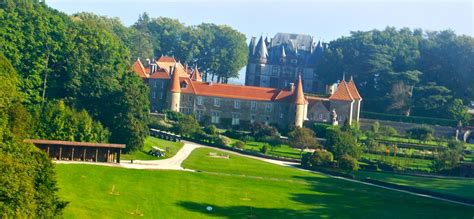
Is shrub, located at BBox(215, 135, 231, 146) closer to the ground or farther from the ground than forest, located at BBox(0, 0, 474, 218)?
closer to the ground

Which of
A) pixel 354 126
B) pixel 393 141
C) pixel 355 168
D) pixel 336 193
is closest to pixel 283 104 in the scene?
pixel 354 126

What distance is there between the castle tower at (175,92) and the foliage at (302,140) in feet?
71.2

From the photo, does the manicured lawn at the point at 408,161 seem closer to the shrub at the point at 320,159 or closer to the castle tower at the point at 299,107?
the shrub at the point at 320,159

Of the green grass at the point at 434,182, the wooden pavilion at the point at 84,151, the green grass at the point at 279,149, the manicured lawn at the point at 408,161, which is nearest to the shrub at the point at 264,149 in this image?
the green grass at the point at 279,149

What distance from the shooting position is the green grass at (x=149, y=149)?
83.3 m

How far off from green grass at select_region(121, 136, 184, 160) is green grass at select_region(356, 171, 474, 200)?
57.2 feet

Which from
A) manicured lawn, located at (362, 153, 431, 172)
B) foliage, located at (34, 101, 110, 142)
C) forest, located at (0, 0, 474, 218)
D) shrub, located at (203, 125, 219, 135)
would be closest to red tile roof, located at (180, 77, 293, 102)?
forest, located at (0, 0, 474, 218)

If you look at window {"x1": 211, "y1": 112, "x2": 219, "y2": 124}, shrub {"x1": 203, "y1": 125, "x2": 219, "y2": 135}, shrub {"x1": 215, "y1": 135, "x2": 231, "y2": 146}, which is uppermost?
window {"x1": 211, "y1": 112, "x2": 219, "y2": 124}

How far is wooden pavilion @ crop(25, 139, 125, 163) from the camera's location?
75.6 m

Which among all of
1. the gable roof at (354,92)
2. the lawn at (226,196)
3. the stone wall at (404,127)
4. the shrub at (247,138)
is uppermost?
the gable roof at (354,92)

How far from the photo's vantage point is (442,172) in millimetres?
87312

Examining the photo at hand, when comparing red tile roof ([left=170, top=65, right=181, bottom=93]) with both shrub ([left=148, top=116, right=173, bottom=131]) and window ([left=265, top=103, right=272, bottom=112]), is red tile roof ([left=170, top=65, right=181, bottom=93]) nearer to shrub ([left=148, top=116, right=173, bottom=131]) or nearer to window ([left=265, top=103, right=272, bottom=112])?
shrub ([left=148, top=116, right=173, bottom=131])

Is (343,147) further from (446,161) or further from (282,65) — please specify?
(282,65)

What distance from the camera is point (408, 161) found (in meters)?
92.1
